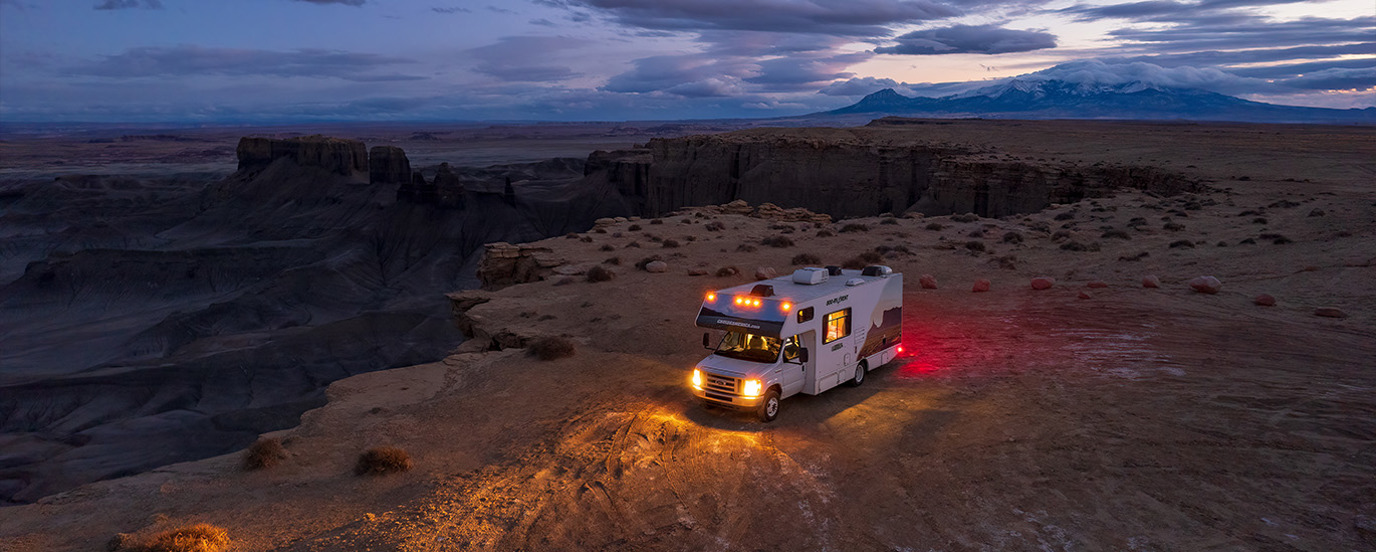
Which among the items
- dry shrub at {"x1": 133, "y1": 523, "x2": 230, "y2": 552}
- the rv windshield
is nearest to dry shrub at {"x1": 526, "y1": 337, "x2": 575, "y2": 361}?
the rv windshield

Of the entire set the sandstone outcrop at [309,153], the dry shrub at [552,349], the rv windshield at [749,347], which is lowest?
the dry shrub at [552,349]

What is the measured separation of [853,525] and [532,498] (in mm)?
4800

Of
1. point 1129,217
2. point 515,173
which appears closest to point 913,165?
point 1129,217

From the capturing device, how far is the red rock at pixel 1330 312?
61.0 ft

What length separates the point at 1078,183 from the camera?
169ft

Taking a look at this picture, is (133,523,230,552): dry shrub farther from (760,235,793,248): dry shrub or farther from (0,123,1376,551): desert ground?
(760,235,793,248): dry shrub

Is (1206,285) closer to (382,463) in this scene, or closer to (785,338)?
(785,338)

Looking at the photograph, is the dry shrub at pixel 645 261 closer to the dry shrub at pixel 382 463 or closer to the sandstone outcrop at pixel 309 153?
the dry shrub at pixel 382 463

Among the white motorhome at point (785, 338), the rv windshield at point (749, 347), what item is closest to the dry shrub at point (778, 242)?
the white motorhome at point (785, 338)

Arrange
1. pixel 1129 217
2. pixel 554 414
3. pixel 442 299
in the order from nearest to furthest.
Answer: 1. pixel 554 414
2. pixel 1129 217
3. pixel 442 299

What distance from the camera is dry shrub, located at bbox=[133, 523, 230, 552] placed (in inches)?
384

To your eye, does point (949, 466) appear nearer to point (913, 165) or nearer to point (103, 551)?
point (103, 551)

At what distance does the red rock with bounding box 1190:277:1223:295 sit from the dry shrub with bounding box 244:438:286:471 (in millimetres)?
23778

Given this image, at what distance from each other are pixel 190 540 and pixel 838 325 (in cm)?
1103
